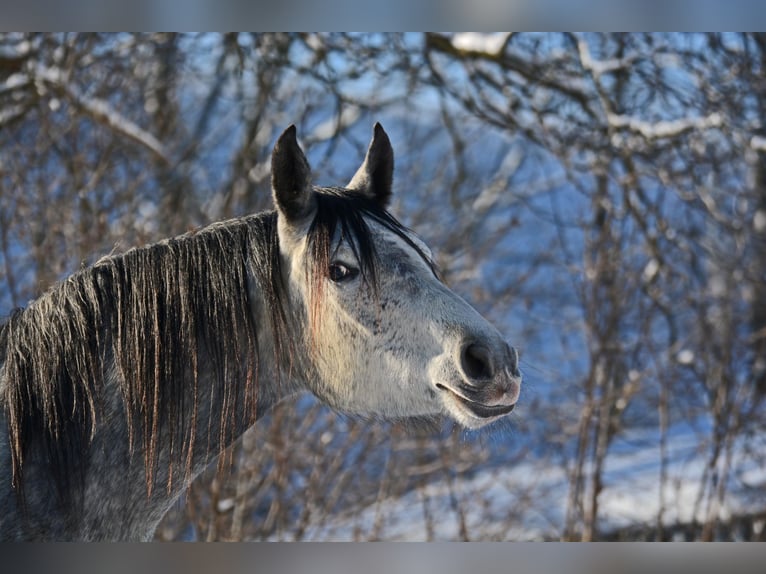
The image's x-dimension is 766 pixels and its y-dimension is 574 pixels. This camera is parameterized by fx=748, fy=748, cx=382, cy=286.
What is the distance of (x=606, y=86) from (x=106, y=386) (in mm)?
2446

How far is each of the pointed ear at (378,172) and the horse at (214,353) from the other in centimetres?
10

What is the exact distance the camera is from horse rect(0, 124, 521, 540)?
4.39 ft

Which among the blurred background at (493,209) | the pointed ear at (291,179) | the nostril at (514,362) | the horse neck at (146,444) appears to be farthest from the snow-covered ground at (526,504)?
the pointed ear at (291,179)

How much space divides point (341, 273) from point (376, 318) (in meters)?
0.11

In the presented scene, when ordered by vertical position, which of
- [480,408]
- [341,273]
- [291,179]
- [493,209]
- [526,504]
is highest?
[493,209]

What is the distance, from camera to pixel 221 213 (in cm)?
317

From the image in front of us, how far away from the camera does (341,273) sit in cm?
146

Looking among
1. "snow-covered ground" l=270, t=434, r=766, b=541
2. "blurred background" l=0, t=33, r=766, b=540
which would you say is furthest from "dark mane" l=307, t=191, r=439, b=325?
"snow-covered ground" l=270, t=434, r=766, b=541

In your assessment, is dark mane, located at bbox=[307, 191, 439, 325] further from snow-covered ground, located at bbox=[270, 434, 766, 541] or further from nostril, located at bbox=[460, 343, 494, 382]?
snow-covered ground, located at bbox=[270, 434, 766, 541]

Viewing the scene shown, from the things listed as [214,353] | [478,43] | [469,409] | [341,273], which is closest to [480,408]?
[469,409]

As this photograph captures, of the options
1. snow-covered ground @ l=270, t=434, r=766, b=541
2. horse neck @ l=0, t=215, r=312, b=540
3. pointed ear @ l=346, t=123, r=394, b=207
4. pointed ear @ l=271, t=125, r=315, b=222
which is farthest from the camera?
snow-covered ground @ l=270, t=434, r=766, b=541

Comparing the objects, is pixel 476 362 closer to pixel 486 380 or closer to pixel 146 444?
pixel 486 380
